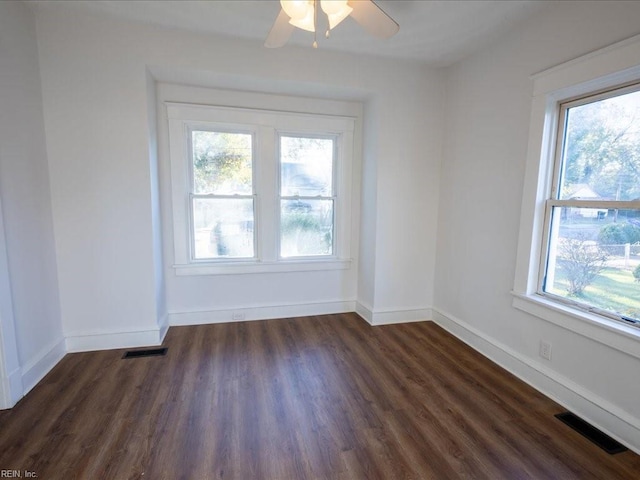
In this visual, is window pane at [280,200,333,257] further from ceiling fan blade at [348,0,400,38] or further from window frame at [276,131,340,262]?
ceiling fan blade at [348,0,400,38]

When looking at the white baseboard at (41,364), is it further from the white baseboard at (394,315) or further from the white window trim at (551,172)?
the white window trim at (551,172)

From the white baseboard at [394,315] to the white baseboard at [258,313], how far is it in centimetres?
34

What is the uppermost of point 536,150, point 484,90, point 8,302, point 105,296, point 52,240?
point 484,90

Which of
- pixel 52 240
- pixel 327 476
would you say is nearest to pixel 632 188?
pixel 327 476

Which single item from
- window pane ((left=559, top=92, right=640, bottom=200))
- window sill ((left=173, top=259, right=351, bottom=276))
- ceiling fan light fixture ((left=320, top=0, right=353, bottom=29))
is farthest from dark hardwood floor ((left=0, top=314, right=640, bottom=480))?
ceiling fan light fixture ((left=320, top=0, right=353, bottom=29))

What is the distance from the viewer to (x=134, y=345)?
9.53 ft

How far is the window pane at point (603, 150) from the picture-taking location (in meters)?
1.88

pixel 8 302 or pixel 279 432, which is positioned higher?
pixel 8 302

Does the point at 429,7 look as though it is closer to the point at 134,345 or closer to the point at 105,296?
the point at 105,296

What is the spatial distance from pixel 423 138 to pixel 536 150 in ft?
4.05

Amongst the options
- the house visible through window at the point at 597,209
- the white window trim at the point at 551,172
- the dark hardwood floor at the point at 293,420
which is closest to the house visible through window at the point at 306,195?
the dark hardwood floor at the point at 293,420

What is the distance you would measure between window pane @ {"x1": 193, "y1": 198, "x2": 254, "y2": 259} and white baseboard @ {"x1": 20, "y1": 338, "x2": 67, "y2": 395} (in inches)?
53.9

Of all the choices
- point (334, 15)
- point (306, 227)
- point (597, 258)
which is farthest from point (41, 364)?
point (597, 258)

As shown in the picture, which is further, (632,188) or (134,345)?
(134,345)
